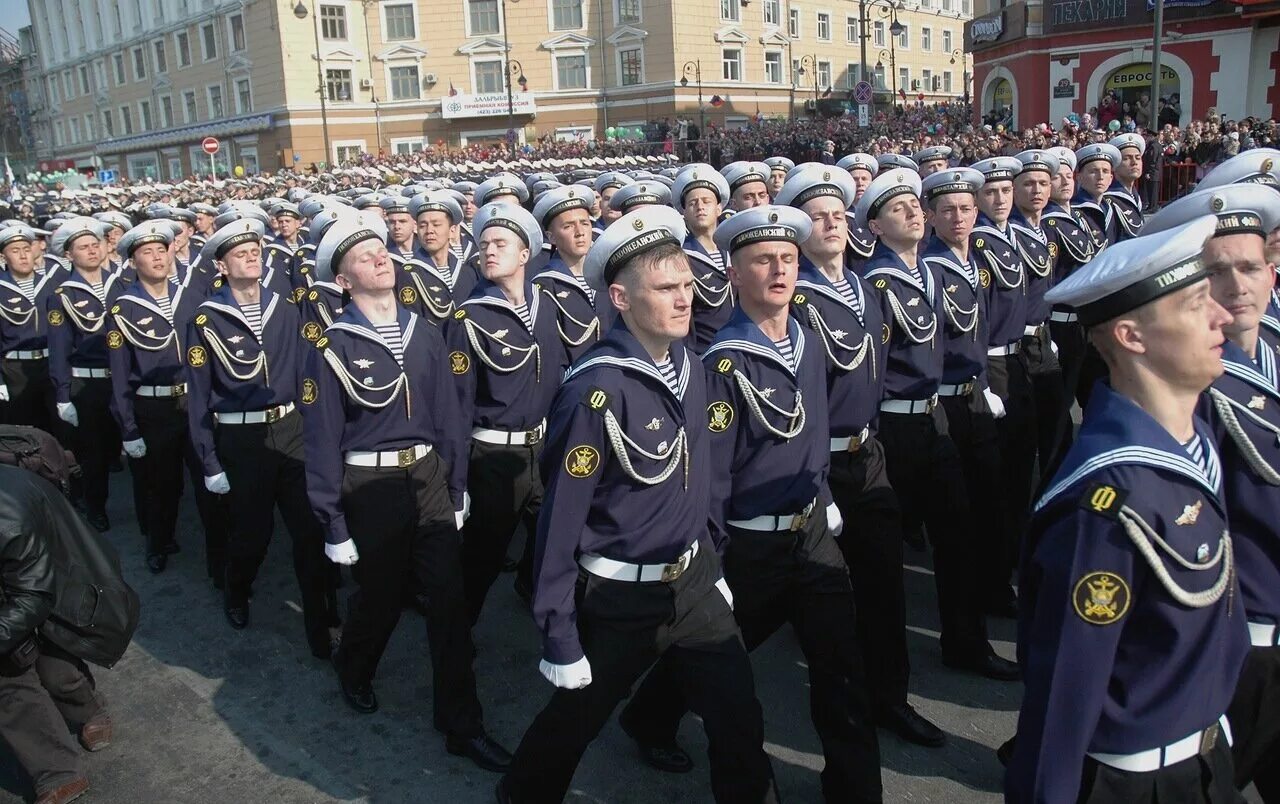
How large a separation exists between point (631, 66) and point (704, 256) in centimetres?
5095

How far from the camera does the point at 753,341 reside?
13.7 feet

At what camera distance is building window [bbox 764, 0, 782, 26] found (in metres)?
57.2

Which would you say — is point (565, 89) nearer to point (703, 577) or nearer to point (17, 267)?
point (17, 267)

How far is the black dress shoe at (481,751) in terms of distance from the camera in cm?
456

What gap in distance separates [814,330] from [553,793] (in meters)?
2.29

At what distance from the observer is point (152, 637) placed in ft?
20.2

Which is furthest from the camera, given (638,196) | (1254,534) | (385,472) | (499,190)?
(499,190)

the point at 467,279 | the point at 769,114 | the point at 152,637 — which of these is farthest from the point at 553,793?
the point at 769,114

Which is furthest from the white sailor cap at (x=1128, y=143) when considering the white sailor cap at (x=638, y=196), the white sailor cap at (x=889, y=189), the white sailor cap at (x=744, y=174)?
the white sailor cap at (x=889, y=189)

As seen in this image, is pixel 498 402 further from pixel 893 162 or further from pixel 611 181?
pixel 611 181

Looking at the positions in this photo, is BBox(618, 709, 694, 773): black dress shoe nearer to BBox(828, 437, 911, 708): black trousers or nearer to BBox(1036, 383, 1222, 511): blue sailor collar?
BBox(828, 437, 911, 708): black trousers

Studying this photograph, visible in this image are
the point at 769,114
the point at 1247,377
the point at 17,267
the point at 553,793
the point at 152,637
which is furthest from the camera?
the point at 769,114

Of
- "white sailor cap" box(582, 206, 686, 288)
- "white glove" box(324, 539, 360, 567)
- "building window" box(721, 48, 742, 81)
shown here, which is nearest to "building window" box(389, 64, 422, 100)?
"building window" box(721, 48, 742, 81)

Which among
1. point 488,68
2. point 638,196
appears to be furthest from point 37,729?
point 488,68
